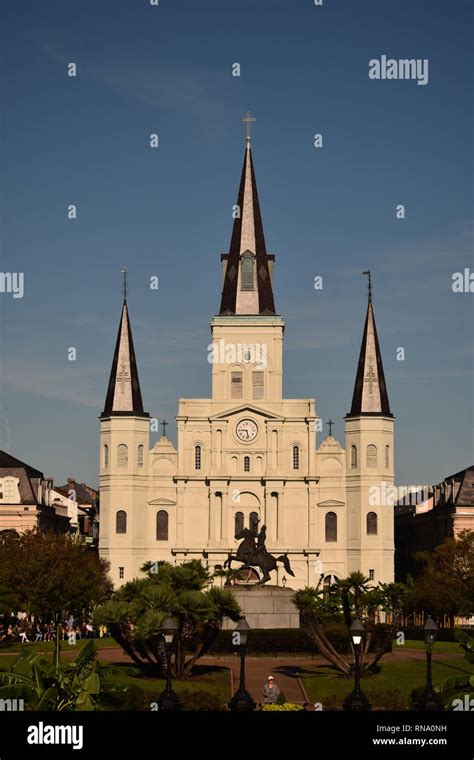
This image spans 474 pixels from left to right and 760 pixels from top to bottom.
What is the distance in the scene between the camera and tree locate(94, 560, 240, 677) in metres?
47.3

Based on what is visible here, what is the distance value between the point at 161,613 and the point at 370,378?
64.4m

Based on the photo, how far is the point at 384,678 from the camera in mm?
49219

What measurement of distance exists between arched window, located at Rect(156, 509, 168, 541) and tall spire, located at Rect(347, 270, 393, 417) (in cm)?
1621

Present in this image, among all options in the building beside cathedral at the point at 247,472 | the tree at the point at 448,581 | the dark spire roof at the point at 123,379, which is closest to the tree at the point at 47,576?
the tree at the point at 448,581

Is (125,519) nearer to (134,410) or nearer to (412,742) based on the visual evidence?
(134,410)

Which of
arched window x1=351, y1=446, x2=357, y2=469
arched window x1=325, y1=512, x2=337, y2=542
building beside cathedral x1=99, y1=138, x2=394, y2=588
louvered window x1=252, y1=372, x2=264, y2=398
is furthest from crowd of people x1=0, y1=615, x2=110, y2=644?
arched window x1=351, y1=446, x2=357, y2=469

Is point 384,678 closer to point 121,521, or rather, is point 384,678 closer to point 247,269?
point 121,521

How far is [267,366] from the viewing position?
112m

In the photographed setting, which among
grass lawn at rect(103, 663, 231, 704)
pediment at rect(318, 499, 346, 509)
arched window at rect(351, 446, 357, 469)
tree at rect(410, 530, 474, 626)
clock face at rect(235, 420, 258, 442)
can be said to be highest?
clock face at rect(235, 420, 258, 442)

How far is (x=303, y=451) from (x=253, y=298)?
13.0 meters

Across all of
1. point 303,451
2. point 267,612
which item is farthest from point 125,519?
point 267,612

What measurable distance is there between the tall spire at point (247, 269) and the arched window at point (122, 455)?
1345 centimetres

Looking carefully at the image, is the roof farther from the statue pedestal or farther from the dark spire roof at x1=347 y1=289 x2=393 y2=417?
the statue pedestal

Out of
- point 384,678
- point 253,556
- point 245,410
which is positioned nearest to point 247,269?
point 245,410
